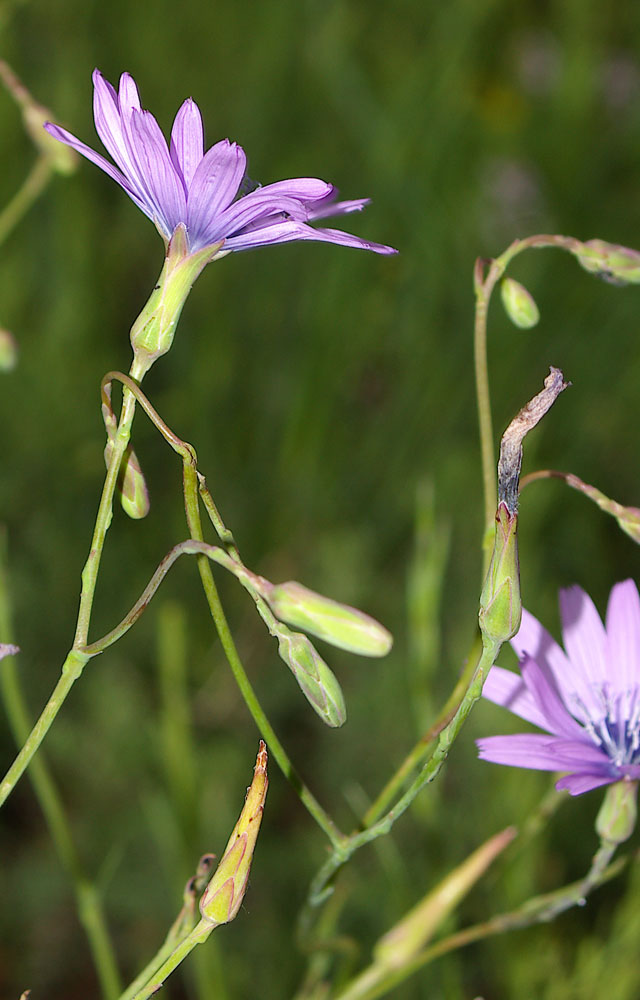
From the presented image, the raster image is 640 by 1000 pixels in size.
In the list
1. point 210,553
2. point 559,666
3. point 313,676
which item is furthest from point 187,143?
point 559,666

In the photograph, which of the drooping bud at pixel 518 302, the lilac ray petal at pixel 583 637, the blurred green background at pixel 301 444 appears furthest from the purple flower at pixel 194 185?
the blurred green background at pixel 301 444

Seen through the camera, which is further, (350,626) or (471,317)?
(471,317)

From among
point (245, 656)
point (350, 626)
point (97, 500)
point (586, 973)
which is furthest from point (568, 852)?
point (350, 626)

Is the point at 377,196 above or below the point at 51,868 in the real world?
above

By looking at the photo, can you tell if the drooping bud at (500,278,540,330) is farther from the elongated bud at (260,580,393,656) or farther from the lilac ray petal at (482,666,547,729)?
the elongated bud at (260,580,393,656)

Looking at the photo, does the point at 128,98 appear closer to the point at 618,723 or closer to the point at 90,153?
the point at 90,153

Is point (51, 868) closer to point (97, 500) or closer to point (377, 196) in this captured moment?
point (97, 500)

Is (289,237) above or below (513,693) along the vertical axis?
above
